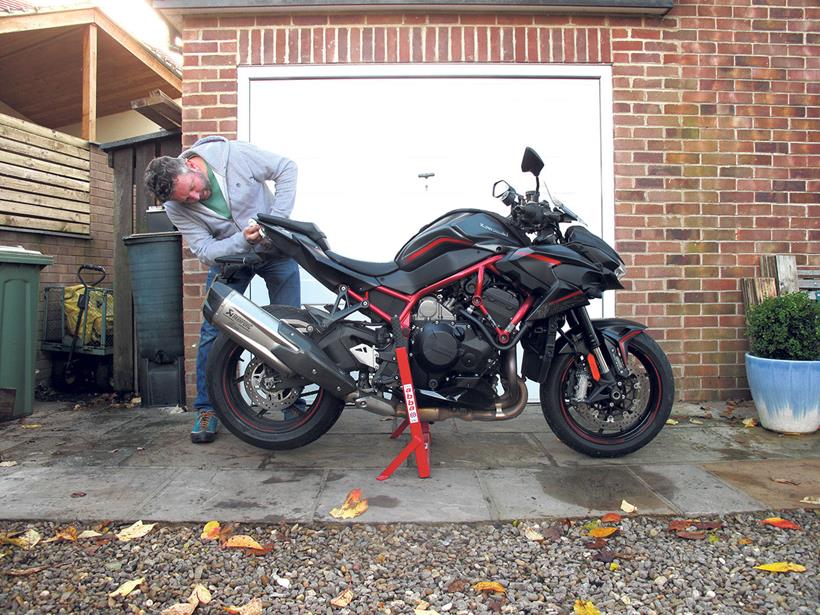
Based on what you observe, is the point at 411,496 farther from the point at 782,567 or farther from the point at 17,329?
the point at 17,329

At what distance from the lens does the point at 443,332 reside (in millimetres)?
2672

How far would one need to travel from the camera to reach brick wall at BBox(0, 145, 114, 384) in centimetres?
549

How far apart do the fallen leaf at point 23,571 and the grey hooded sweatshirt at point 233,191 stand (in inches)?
69.4

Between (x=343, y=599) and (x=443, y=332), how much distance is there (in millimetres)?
1241

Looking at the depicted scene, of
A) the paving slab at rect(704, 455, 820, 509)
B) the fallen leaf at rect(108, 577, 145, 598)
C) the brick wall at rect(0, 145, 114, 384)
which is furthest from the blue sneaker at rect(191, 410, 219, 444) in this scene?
the brick wall at rect(0, 145, 114, 384)

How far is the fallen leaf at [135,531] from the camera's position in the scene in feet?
7.13

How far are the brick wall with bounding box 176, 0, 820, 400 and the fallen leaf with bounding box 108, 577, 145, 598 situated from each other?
8.10 feet

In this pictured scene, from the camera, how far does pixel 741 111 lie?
4.33 metres

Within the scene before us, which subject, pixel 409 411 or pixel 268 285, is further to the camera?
pixel 268 285

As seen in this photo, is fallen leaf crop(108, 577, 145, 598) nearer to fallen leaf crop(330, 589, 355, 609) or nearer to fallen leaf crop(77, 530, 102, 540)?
fallen leaf crop(77, 530, 102, 540)

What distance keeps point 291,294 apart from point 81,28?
5.90m

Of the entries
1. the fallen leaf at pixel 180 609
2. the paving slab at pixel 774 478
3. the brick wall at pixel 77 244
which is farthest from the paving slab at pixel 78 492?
the brick wall at pixel 77 244

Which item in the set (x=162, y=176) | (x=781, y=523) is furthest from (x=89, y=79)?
(x=781, y=523)

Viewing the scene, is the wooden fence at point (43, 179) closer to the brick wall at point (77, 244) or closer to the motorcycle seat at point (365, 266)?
the brick wall at point (77, 244)
